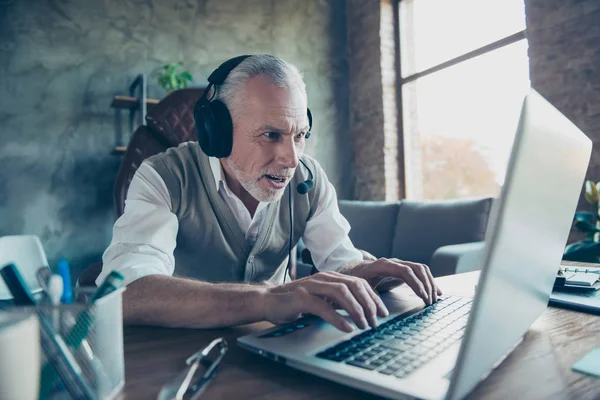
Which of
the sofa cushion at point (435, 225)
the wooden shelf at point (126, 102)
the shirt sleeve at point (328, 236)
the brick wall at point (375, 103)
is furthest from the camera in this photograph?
the brick wall at point (375, 103)

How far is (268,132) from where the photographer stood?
1163 mm

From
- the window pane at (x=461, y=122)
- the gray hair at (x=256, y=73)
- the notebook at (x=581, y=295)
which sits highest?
the window pane at (x=461, y=122)

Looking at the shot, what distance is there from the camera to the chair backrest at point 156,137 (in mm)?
2145

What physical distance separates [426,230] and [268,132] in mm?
2070

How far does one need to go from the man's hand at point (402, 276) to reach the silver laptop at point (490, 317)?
10 centimetres

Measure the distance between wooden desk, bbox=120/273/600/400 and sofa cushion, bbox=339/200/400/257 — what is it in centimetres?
258

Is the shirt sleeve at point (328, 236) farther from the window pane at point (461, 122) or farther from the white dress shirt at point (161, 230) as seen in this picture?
the window pane at point (461, 122)

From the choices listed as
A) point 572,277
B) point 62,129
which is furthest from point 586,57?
point 62,129

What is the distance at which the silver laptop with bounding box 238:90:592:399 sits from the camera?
0.34 metres

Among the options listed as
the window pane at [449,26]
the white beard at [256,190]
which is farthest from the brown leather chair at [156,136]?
the window pane at [449,26]

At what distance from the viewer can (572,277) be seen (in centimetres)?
89

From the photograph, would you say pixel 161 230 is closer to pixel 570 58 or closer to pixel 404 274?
pixel 404 274

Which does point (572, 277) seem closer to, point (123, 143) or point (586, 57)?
point (586, 57)

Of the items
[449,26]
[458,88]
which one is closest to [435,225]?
[458,88]
